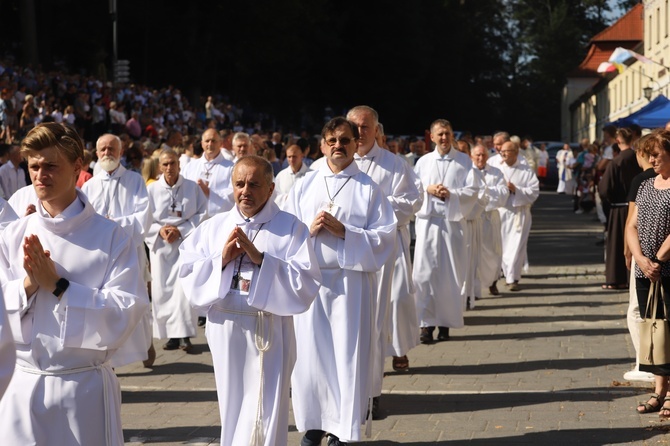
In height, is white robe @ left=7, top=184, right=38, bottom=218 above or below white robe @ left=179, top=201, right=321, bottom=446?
above

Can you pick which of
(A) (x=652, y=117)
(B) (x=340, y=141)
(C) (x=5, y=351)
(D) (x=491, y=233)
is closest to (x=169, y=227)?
(B) (x=340, y=141)

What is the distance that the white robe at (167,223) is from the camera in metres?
12.5

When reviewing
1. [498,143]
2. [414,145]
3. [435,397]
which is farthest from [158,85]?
[435,397]

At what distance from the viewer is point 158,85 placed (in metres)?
51.3

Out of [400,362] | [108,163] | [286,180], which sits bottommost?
[400,362]

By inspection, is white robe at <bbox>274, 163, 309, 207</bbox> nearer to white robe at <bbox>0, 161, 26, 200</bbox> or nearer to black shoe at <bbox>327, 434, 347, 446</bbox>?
white robe at <bbox>0, 161, 26, 200</bbox>

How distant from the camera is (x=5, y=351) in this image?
3.74 metres

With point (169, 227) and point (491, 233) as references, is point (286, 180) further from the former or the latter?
point (169, 227)

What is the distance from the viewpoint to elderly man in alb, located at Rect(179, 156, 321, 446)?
249 inches

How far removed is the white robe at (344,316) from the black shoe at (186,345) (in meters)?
4.35

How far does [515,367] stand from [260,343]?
16.5 feet

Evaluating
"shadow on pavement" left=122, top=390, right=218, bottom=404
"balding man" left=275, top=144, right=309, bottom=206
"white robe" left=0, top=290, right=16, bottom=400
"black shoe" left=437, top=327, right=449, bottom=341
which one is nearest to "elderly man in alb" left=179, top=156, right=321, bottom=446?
"white robe" left=0, top=290, right=16, bottom=400

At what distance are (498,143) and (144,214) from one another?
829cm

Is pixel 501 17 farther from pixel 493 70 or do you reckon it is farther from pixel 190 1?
pixel 190 1
